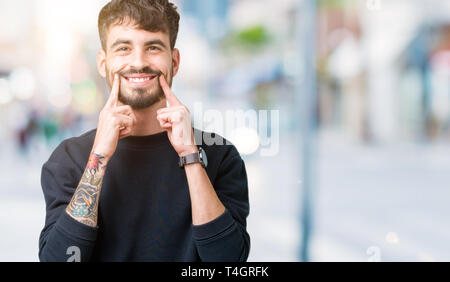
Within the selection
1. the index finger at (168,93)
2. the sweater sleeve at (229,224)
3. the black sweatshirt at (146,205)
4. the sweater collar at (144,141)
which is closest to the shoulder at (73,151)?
the black sweatshirt at (146,205)

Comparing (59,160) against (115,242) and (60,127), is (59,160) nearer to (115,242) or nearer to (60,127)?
(115,242)

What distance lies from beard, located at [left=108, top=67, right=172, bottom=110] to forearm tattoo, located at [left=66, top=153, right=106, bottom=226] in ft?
0.65

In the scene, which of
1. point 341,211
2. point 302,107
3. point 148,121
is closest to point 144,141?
point 148,121

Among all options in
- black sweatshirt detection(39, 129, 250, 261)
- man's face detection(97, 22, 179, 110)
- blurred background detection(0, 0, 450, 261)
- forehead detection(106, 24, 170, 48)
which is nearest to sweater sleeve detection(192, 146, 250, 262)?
black sweatshirt detection(39, 129, 250, 261)

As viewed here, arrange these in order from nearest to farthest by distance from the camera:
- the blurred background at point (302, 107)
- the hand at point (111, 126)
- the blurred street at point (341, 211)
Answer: the hand at point (111, 126), the blurred background at point (302, 107), the blurred street at point (341, 211)

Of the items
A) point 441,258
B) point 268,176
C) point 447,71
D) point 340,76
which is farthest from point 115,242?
point 340,76

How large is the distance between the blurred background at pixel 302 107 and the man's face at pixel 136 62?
0.18m

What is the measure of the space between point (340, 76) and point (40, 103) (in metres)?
17.8

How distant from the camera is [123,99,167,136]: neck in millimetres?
1543

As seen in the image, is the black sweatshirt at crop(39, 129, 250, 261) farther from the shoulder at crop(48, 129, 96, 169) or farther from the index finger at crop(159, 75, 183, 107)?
the index finger at crop(159, 75, 183, 107)

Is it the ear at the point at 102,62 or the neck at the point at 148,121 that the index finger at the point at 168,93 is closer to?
the neck at the point at 148,121

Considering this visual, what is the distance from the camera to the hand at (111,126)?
141cm

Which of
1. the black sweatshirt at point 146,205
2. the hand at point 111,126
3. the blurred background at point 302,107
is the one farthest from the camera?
the blurred background at point 302,107
